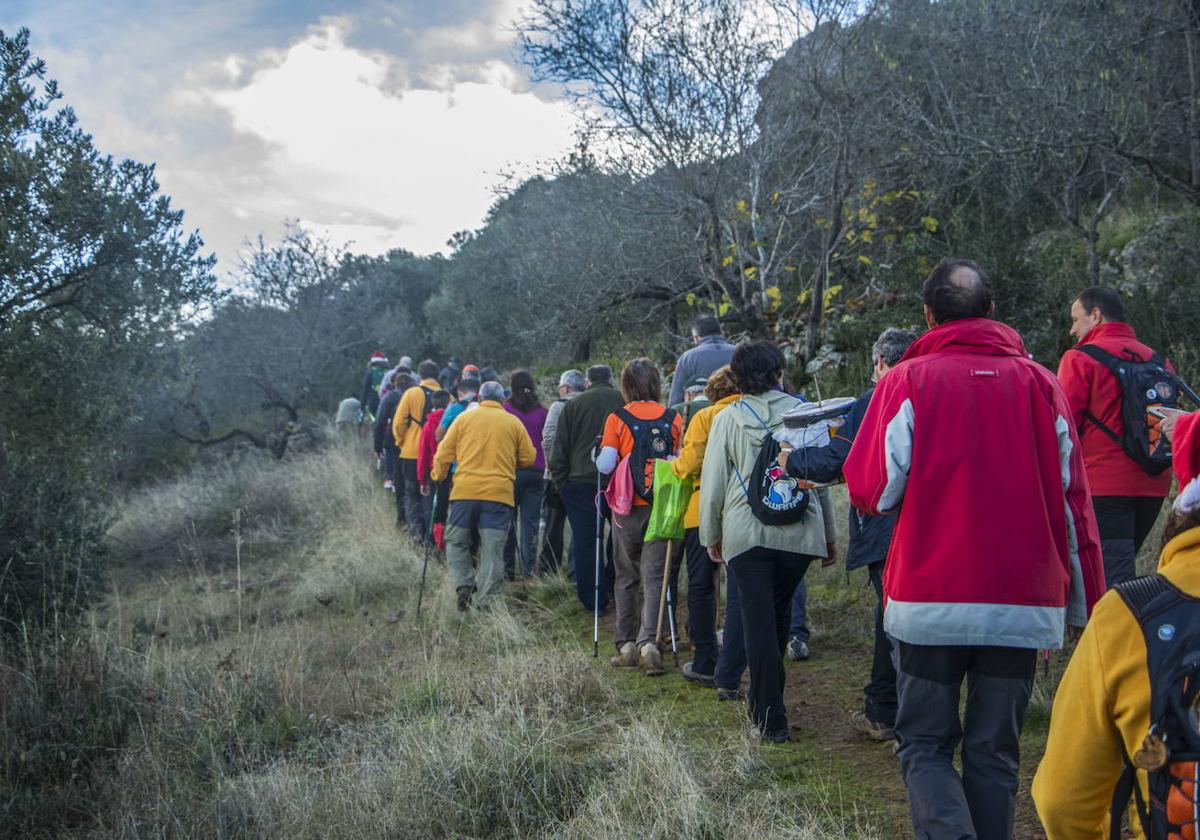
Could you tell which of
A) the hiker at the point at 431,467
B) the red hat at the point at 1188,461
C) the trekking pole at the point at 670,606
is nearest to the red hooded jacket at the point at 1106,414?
the trekking pole at the point at 670,606

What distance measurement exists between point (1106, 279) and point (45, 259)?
36.3 ft

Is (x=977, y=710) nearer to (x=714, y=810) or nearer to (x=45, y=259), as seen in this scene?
(x=714, y=810)

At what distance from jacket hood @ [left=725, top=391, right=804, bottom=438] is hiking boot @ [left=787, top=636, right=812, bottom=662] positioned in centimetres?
245

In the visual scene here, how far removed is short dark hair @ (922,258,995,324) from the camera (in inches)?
136

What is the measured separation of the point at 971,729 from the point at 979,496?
0.79 metres

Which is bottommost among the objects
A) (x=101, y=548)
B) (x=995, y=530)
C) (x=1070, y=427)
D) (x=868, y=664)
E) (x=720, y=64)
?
(x=868, y=664)

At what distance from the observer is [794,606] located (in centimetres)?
727

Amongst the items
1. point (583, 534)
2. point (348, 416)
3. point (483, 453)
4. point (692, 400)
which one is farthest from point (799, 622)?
point (348, 416)

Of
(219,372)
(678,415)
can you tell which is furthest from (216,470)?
(678,415)

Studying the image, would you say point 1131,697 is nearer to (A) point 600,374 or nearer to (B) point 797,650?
(B) point 797,650

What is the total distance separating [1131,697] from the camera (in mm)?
1791

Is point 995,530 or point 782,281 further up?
point 782,281

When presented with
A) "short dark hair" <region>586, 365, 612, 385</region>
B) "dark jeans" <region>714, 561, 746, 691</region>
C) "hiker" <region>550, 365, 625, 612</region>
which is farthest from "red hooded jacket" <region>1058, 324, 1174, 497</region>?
"short dark hair" <region>586, 365, 612, 385</region>

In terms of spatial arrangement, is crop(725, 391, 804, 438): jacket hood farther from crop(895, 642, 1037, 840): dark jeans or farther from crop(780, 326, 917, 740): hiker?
crop(895, 642, 1037, 840): dark jeans
